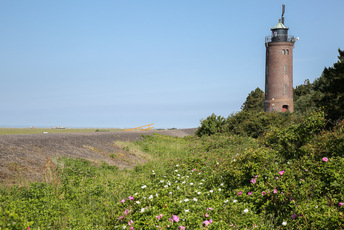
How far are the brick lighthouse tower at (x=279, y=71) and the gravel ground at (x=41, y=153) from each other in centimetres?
3285

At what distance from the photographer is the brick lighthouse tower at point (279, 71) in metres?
46.9

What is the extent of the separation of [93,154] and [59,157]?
2.79 meters

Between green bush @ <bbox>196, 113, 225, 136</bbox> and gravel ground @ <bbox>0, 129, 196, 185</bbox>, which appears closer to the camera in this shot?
gravel ground @ <bbox>0, 129, 196, 185</bbox>

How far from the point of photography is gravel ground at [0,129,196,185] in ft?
34.9

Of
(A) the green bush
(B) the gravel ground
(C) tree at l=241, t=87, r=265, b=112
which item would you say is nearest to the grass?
(B) the gravel ground

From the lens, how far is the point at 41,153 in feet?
43.2

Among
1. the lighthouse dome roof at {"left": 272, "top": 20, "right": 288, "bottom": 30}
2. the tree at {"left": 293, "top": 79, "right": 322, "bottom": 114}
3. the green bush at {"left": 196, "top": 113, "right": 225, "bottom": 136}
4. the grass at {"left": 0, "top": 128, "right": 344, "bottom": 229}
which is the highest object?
the lighthouse dome roof at {"left": 272, "top": 20, "right": 288, "bottom": 30}

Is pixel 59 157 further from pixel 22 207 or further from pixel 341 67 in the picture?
pixel 341 67

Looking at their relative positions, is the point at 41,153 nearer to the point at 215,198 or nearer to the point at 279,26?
the point at 215,198

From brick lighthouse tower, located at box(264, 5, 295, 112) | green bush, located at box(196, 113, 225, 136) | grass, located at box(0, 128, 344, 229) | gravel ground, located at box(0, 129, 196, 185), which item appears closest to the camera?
grass, located at box(0, 128, 344, 229)

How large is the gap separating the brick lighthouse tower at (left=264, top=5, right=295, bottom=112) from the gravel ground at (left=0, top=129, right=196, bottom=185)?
32853mm

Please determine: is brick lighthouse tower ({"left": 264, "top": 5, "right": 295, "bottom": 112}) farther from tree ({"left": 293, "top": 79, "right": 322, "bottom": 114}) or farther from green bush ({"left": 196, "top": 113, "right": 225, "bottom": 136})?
green bush ({"left": 196, "top": 113, "right": 225, "bottom": 136})

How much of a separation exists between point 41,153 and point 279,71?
40.1 meters

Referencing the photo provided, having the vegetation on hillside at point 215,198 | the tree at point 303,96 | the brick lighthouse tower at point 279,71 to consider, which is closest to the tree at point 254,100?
the tree at point 303,96
